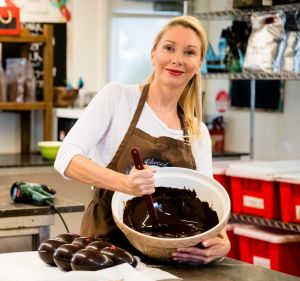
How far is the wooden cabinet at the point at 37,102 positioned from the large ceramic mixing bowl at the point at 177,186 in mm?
2408

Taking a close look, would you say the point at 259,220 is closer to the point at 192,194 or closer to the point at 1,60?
the point at 192,194

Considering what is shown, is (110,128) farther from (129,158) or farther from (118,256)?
(118,256)

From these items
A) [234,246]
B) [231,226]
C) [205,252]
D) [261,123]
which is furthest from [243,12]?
[205,252]

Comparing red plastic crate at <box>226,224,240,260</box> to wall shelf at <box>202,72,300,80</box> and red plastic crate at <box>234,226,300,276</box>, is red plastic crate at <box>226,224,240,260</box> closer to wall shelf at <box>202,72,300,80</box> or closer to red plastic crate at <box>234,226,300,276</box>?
red plastic crate at <box>234,226,300,276</box>

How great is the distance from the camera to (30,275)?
1.89 m

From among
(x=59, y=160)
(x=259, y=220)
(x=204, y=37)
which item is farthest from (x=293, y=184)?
(x=59, y=160)

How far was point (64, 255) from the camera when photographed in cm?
192

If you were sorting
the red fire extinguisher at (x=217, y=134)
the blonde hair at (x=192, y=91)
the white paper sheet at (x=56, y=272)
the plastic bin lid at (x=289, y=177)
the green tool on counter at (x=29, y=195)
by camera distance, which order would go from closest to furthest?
the white paper sheet at (x=56, y=272) → the blonde hair at (x=192, y=91) → the green tool on counter at (x=29, y=195) → the plastic bin lid at (x=289, y=177) → the red fire extinguisher at (x=217, y=134)

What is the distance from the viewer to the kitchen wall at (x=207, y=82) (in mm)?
4586

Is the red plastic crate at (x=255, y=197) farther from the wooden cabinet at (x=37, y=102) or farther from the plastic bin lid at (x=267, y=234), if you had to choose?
the wooden cabinet at (x=37, y=102)

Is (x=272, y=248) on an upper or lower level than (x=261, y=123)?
lower

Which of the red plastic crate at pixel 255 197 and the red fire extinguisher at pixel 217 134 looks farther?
the red fire extinguisher at pixel 217 134

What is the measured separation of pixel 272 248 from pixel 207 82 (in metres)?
1.87

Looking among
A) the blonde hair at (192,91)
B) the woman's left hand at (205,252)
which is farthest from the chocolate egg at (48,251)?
the blonde hair at (192,91)
